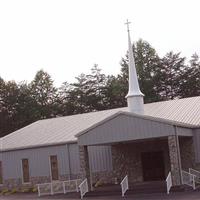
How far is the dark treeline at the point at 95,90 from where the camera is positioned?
6400 cm

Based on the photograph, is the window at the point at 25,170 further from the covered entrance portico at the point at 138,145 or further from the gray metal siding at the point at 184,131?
the gray metal siding at the point at 184,131

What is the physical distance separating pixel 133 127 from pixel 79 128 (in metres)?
10.1

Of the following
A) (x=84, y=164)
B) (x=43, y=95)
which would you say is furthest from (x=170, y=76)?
(x=84, y=164)

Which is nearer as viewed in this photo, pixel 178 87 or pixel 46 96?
pixel 178 87

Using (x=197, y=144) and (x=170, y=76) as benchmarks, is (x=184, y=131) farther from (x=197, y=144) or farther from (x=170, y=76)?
(x=170, y=76)

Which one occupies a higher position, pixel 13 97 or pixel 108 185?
pixel 13 97

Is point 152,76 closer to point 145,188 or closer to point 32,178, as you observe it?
point 32,178

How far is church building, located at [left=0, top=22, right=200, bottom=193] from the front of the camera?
28.3 meters

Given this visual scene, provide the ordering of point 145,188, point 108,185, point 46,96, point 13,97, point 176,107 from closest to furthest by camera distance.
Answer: point 145,188 → point 108,185 → point 176,107 → point 13,97 → point 46,96

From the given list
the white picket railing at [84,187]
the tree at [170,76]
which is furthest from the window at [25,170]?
the tree at [170,76]

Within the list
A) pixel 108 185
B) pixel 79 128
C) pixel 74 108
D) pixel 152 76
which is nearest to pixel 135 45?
pixel 152 76

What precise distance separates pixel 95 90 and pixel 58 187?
38.7 meters

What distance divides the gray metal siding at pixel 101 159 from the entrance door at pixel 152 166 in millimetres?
2329

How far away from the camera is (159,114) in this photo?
113 ft
